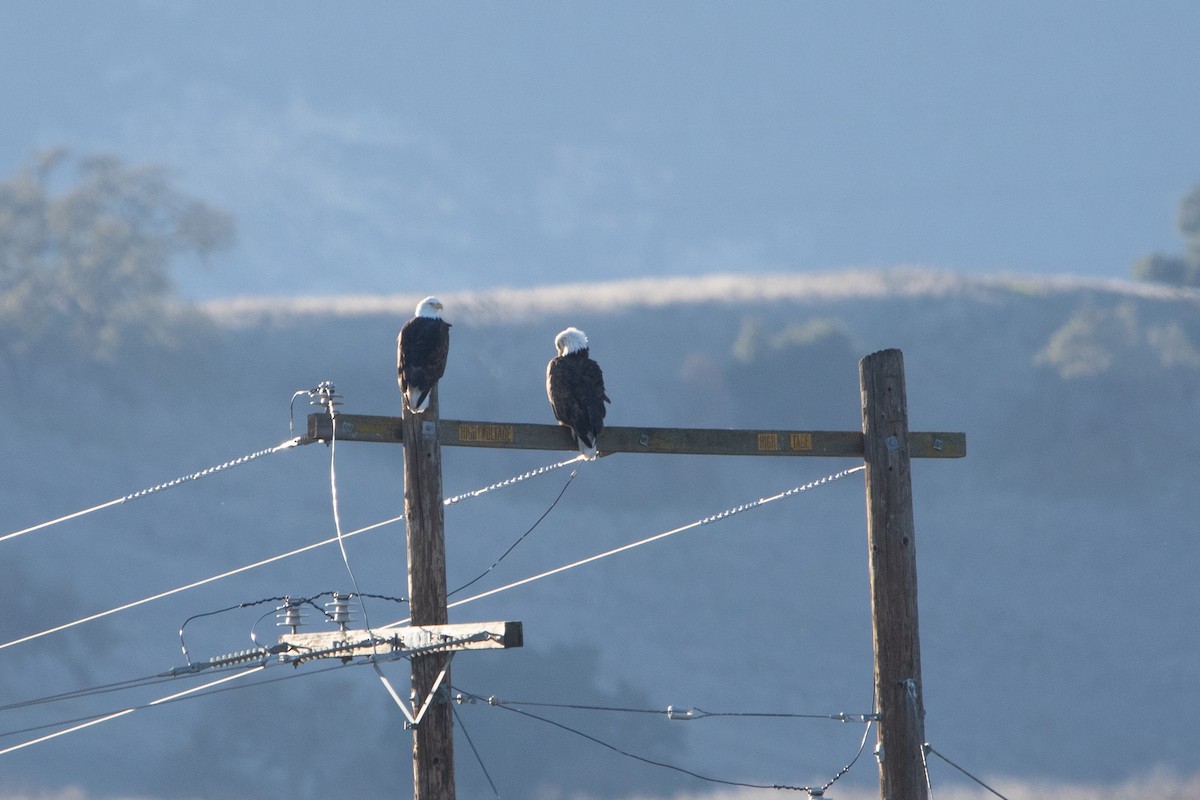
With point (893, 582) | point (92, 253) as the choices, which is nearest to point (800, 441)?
point (893, 582)

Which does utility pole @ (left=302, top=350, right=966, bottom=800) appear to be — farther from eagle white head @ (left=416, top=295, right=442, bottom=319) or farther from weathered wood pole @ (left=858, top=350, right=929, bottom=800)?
eagle white head @ (left=416, top=295, right=442, bottom=319)

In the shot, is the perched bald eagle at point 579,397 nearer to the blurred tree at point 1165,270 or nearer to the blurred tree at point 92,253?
the blurred tree at point 92,253

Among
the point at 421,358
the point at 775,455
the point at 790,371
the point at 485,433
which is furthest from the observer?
the point at 790,371

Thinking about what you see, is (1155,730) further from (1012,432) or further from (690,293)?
(690,293)

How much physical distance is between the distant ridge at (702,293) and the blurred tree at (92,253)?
132 inches

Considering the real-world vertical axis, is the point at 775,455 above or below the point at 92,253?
below

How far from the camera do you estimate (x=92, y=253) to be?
8200 cm

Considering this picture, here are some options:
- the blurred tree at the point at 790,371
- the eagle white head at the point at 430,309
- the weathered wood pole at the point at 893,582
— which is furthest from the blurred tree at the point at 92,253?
the weathered wood pole at the point at 893,582

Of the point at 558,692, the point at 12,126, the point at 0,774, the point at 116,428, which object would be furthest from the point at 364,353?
the point at 12,126

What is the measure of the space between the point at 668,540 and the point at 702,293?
2003 centimetres

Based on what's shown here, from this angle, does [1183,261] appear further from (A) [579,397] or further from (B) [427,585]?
(B) [427,585]

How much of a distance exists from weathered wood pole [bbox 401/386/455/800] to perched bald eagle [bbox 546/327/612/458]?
1.16m

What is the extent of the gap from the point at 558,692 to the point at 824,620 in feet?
33.0

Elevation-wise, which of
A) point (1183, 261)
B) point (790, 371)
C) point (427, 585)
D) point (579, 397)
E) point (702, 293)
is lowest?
point (427, 585)
